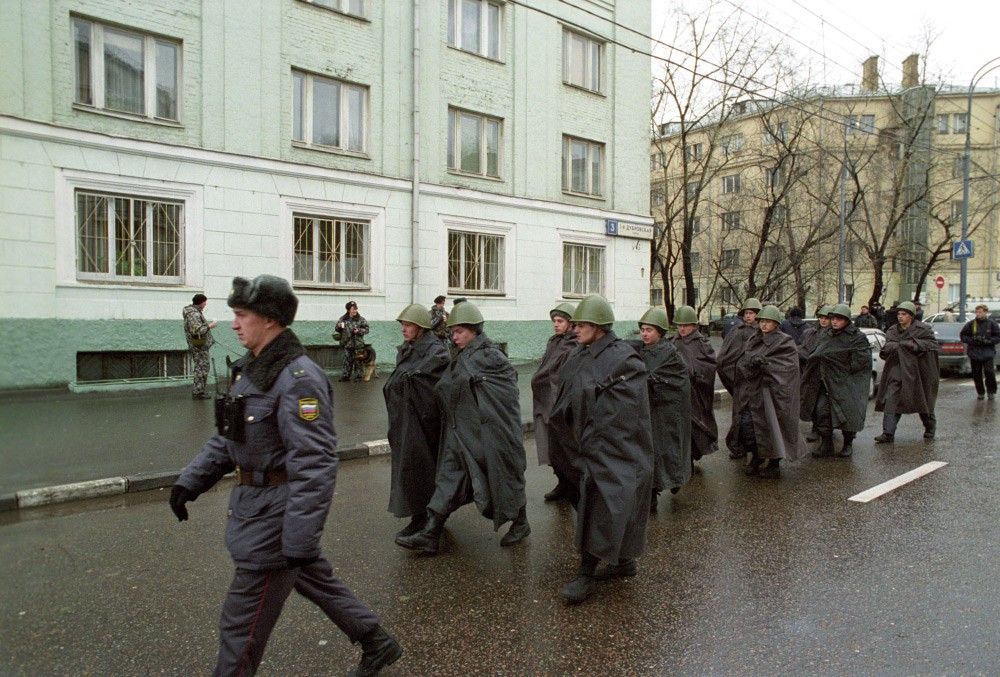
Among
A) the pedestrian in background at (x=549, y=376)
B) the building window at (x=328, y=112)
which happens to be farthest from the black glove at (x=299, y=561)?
the building window at (x=328, y=112)

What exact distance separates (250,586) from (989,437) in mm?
10539

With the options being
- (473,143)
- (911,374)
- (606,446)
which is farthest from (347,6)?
(606,446)

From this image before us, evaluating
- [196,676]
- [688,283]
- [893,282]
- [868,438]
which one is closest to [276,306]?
[196,676]

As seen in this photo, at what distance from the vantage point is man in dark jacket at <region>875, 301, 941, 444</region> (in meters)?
9.74

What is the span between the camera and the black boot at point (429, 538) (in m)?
5.11

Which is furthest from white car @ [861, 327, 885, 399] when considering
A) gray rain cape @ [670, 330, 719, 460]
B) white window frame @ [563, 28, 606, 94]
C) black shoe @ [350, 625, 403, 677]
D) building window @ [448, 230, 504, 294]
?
black shoe @ [350, 625, 403, 677]

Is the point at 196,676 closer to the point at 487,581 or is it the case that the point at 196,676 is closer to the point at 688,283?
the point at 487,581

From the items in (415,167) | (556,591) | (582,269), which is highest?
(415,167)

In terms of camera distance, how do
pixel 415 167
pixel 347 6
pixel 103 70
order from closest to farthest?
pixel 103 70 < pixel 347 6 < pixel 415 167

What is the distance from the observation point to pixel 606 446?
423 cm

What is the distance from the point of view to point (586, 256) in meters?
20.1

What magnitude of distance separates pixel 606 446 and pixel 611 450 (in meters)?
0.04

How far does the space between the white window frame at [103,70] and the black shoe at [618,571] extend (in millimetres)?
12125

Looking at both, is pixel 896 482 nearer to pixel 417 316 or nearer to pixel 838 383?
pixel 838 383
